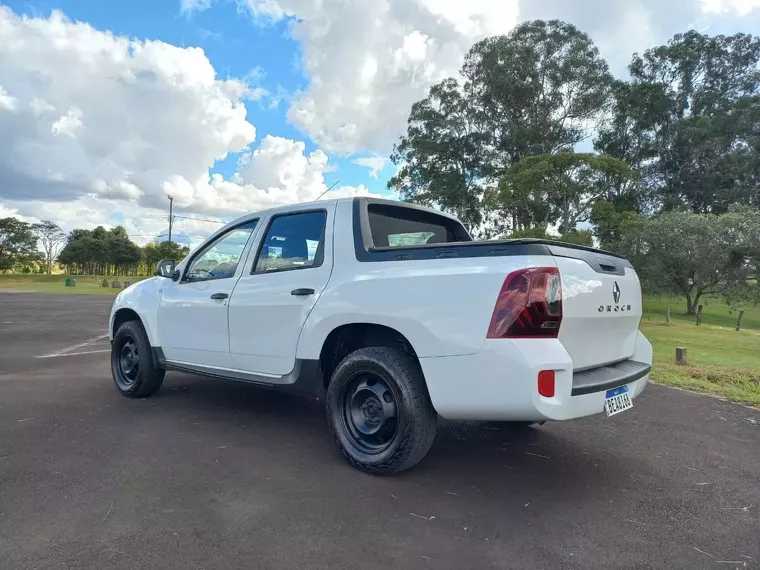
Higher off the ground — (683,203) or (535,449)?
(683,203)

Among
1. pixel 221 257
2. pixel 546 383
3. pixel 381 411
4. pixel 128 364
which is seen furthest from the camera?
pixel 128 364

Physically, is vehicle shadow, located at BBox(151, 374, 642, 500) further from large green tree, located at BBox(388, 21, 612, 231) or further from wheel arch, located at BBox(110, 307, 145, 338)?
large green tree, located at BBox(388, 21, 612, 231)

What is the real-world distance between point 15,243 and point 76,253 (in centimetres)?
803

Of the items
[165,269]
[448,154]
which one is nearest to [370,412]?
[165,269]

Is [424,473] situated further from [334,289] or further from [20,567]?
[20,567]

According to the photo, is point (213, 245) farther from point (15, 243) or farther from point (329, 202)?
point (15, 243)

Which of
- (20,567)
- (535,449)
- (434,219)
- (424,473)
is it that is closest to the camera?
(20,567)

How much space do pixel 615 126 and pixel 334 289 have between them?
143 ft

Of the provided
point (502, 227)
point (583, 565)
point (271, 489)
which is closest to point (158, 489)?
point (271, 489)

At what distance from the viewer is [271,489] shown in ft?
10.2

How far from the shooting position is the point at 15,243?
77.1m

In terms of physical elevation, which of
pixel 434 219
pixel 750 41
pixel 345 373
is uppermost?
pixel 750 41

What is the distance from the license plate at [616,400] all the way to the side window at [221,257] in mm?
3095

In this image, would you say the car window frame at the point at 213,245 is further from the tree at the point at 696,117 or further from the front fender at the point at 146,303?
the tree at the point at 696,117
